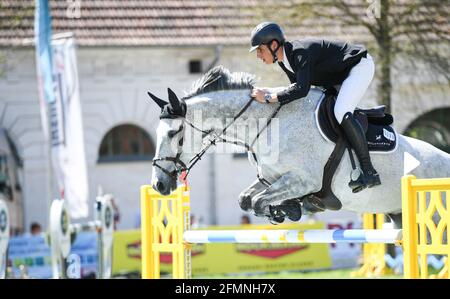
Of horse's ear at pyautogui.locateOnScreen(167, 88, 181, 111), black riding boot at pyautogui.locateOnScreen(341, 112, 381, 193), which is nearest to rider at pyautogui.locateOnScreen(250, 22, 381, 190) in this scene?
black riding boot at pyautogui.locateOnScreen(341, 112, 381, 193)

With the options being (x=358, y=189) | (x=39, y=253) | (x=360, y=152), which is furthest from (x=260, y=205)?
(x=39, y=253)

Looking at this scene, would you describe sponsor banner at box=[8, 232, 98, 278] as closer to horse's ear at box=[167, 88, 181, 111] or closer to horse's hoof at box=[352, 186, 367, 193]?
horse's ear at box=[167, 88, 181, 111]

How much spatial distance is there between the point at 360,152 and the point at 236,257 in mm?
9123

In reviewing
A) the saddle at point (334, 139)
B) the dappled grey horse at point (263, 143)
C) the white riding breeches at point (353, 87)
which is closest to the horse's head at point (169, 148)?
the dappled grey horse at point (263, 143)

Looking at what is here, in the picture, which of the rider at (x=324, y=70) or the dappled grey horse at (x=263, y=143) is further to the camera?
the dappled grey horse at (x=263, y=143)

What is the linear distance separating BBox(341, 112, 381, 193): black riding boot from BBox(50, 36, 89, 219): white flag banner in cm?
841

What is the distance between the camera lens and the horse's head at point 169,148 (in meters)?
7.23

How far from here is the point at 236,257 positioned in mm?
16188

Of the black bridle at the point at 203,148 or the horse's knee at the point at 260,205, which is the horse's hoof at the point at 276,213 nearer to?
the horse's knee at the point at 260,205

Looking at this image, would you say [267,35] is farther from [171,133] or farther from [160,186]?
[160,186]

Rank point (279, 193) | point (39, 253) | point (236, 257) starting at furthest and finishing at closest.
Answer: point (236, 257) < point (39, 253) < point (279, 193)

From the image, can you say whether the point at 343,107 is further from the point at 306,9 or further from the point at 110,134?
the point at 110,134

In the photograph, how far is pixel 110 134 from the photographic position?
21.4 m

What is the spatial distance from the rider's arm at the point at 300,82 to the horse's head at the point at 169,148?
781 millimetres
